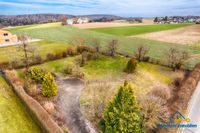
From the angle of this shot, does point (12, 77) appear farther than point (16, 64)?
No

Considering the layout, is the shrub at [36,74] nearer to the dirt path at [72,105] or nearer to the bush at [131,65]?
the dirt path at [72,105]

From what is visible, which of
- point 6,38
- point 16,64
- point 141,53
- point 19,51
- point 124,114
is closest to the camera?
point 124,114

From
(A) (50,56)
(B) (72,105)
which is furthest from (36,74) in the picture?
(A) (50,56)

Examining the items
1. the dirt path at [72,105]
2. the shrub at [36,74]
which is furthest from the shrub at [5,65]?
the dirt path at [72,105]

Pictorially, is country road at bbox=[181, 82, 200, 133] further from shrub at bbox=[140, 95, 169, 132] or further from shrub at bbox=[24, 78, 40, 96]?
shrub at bbox=[24, 78, 40, 96]

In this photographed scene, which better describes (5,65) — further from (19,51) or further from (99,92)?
(99,92)

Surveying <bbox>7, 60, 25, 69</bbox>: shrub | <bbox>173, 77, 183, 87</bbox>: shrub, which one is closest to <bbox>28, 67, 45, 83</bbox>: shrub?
<bbox>7, 60, 25, 69</bbox>: shrub

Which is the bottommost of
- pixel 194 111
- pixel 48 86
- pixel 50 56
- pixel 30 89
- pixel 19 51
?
pixel 194 111

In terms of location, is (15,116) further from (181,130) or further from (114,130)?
(181,130)

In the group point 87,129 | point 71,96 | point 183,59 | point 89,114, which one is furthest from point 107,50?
point 87,129
